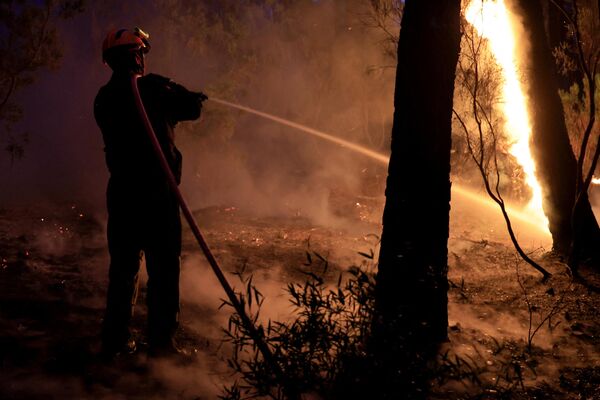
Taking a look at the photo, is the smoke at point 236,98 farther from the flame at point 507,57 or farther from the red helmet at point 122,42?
the red helmet at point 122,42

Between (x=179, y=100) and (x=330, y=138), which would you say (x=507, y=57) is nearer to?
(x=179, y=100)

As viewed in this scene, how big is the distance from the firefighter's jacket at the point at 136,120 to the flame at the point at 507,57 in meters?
4.41

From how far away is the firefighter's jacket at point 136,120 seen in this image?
356 cm

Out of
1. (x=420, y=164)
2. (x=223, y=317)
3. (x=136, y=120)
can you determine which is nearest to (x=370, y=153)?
(x=223, y=317)

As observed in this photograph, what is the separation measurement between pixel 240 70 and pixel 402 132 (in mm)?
13105

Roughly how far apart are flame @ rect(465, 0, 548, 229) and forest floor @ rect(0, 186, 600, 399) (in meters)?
1.76

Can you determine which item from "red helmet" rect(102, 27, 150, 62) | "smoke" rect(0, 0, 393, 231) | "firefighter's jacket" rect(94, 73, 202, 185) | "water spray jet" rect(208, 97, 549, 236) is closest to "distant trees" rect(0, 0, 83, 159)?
"water spray jet" rect(208, 97, 549, 236)

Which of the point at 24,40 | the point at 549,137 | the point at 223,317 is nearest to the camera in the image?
the point at 223,317

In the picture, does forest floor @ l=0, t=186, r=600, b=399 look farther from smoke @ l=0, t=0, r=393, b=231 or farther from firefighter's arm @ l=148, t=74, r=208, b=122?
smoke @ l=0, t=0, r=393, b=231

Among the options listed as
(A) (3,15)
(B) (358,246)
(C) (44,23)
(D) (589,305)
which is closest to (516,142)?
(B) (358,246)

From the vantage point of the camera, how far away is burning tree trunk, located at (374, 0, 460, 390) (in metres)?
3.88

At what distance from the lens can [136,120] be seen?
11.7 feet

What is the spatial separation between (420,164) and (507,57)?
4.16 m

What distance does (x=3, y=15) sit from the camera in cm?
1066
